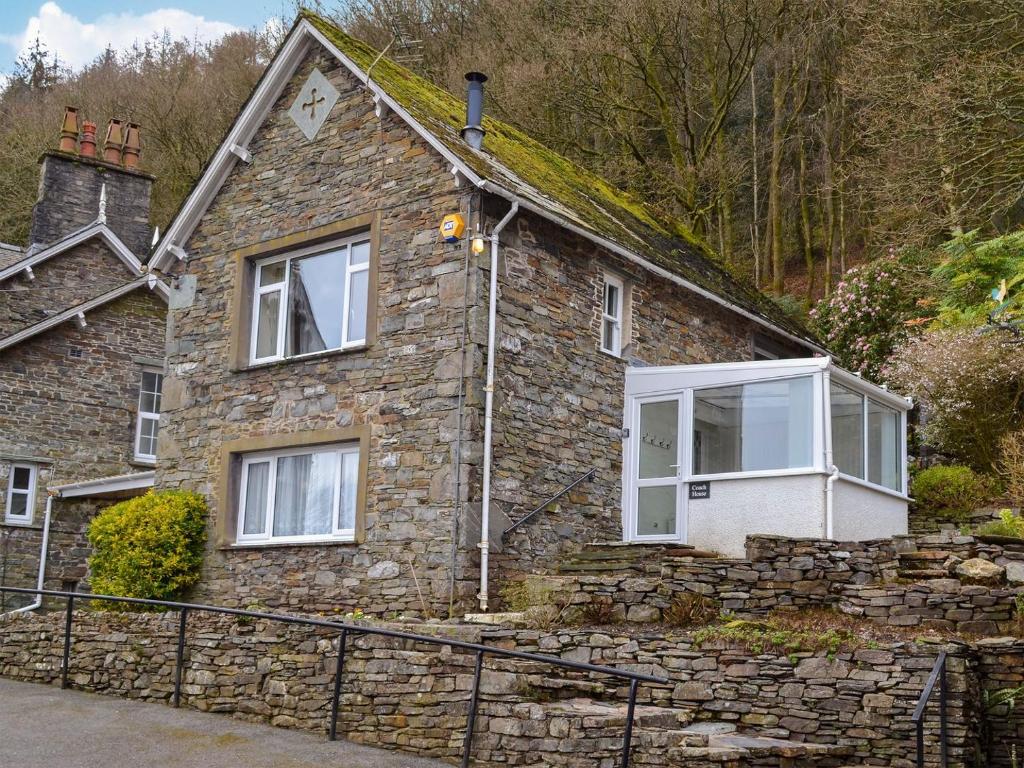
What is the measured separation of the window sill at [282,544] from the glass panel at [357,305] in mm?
2596

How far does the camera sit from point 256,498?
15742mm

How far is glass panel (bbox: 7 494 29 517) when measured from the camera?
23.0 meters

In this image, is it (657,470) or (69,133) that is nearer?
(657,470)

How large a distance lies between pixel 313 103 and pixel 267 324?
3106 millimetres

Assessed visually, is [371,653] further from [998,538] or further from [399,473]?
[998,538]

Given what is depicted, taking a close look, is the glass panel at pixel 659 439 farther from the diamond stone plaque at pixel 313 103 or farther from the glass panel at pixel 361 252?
the diamond stone plaque at pixel 313 103

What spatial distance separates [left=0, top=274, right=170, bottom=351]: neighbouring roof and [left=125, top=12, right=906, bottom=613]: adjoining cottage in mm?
6621

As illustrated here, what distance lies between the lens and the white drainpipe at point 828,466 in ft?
45.6

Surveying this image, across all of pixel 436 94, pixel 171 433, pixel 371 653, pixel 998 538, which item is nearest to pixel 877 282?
pixel 436 94

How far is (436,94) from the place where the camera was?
1783cm

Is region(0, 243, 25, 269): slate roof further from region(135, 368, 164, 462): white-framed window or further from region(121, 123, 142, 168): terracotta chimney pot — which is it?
region(135, 368, 164, 462): white-framed window

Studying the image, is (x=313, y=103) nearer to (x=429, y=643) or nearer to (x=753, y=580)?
(x=429, y=643)

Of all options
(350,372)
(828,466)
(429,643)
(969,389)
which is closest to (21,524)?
(350,372)

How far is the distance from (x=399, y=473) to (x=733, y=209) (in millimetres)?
22963
